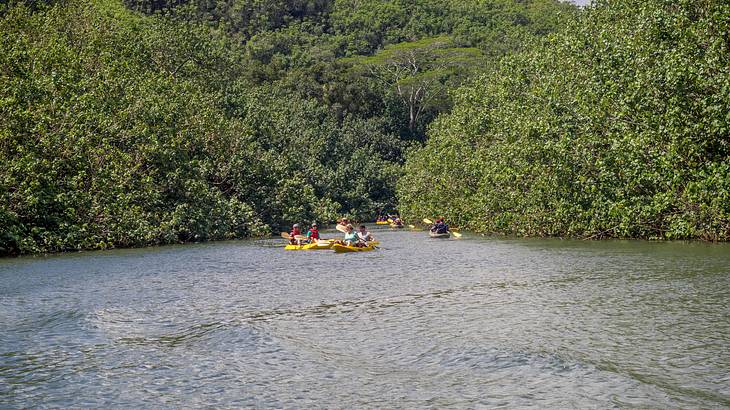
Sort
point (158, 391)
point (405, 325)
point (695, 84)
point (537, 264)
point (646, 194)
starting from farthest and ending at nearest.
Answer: point (646, 194), point (695, 84), point (537, 264), point (405, 325), point (158, 391)

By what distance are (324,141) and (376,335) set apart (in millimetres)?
60403

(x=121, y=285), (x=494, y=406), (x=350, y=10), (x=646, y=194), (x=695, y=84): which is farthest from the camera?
(x=350, y=10)

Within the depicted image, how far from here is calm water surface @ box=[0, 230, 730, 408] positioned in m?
11.4

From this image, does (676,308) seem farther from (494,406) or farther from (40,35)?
(40,35)

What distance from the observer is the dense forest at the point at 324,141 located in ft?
97.1

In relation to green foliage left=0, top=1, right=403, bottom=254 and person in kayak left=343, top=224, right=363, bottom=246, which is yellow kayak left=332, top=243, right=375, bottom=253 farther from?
green foliage left=0, top=1, right=403, bottom=254

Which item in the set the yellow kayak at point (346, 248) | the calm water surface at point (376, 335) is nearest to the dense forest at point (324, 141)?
the calm water surface at point (376, 335)

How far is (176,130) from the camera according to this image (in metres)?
46.1

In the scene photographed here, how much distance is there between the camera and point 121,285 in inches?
906

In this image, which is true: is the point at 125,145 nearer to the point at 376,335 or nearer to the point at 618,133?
the point at 618,133

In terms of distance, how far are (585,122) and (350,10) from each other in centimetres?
10598

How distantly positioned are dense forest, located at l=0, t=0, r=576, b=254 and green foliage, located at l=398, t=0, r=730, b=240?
1239 centimetres

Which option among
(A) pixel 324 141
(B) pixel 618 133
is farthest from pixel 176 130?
(A) pixel 324 141

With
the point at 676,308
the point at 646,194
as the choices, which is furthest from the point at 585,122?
the point at 676,308
